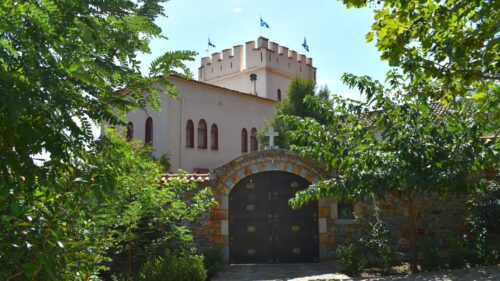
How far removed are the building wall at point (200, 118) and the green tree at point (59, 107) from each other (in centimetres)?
1626

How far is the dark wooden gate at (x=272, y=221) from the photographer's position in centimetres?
1080

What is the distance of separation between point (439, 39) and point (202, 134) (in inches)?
717

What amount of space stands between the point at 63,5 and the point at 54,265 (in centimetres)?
127

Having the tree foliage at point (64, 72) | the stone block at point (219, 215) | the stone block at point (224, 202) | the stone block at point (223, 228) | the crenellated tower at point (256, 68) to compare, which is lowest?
the stone block at point (223, 228)

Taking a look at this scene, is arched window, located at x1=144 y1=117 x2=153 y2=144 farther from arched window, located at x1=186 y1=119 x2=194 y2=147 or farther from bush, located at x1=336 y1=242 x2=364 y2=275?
bush, located at x1=336 y1=242 x2=364 y2=275

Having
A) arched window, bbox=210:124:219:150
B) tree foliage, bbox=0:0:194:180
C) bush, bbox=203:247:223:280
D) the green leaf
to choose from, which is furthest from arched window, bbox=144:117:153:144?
tree foliage, bbox=0:0:194:180

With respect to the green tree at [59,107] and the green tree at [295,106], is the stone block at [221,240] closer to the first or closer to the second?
the green tree at [59,107]

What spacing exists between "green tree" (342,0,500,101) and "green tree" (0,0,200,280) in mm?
→ 2621

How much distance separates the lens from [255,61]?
91.1 ft

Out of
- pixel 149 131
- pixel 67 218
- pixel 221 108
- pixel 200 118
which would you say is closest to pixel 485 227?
pixel 67 218

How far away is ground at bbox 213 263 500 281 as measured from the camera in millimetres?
7875

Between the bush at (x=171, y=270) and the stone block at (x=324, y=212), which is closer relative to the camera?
the bush at (x=171, y=270)

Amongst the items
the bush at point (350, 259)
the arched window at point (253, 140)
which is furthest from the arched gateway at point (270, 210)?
the arched window at point (253, 140)

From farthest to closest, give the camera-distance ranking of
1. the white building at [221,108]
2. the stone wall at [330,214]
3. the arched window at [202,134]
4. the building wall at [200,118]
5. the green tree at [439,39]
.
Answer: the arched window at [202,134], the white building at [221,108], the building wall at [200,118], the stone wall at [330,214], the green tree at [439,39]
